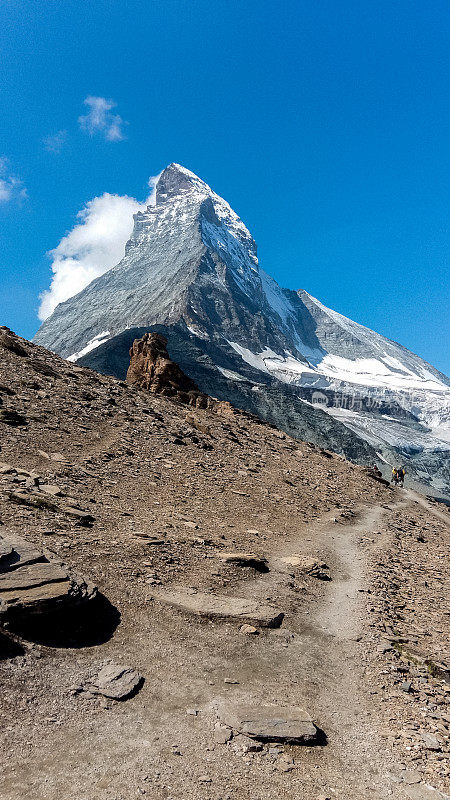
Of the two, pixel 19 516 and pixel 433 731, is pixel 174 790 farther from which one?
pixel 19 516

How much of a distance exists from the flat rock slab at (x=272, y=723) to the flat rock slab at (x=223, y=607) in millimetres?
2536

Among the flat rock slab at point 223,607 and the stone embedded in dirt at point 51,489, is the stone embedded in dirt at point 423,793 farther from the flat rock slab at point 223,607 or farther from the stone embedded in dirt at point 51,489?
the stone embedded in dirt at point 51,489

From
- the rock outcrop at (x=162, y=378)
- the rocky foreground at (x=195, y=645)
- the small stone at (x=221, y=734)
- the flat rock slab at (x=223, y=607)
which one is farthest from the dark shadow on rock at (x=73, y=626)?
the rock outcrop at (x=162, y=378)

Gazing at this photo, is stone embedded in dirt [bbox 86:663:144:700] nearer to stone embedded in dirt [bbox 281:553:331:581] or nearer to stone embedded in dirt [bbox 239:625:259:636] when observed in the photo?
stone embedded in dirt [bbox 239:625:259:636]

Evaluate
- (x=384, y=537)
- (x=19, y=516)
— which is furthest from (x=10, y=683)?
(x=384, y=537)

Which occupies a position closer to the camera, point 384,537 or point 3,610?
point 3,610

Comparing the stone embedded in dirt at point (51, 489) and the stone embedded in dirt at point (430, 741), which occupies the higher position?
the stone embedded in dirt at point (51, 489)

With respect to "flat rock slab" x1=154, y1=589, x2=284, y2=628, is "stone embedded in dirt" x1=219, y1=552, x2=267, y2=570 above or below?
above

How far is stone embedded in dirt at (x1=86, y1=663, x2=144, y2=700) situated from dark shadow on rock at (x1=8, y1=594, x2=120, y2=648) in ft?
2.53

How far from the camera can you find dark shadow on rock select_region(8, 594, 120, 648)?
280 inches

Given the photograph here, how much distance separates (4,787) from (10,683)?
1.49m

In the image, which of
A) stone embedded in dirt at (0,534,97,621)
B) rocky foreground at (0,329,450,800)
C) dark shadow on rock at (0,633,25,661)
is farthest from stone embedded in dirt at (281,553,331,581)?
dark shadow on rock at (0,633,25,661)

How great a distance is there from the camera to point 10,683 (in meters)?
6.14

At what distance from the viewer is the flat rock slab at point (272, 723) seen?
6051 millimetres
